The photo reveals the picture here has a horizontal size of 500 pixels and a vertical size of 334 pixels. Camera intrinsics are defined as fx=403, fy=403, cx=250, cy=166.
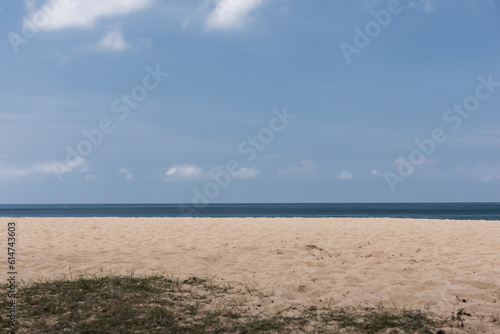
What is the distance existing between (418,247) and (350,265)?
325cm

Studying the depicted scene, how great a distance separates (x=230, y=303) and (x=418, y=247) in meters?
6.56

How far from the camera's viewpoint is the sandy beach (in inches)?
230

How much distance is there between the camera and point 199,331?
4.43m

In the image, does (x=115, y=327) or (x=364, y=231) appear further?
(x=364, y=231)

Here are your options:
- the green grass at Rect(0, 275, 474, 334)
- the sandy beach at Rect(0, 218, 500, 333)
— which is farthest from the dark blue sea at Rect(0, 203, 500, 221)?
the green grass at Rect(0, 275, 474, 334)

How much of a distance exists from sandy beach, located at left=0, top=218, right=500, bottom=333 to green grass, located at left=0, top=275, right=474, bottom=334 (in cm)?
44

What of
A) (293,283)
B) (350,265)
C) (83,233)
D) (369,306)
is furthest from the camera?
(83,233)

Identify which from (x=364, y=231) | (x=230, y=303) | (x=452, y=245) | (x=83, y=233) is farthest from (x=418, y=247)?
(x=83, y=233)

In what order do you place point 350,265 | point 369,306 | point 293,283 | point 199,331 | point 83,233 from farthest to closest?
1. point 83,233
2. point 350,265
3. point 293,283
4. point 369,306
5. point 199,331

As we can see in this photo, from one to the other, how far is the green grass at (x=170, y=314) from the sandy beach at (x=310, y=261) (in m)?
0.44

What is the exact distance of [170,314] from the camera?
4.92 m

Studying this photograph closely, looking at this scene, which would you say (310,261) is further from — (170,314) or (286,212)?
(286,212)

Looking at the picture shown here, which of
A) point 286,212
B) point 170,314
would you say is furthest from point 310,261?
point 286,212

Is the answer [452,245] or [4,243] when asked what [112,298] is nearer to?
[4,243]
